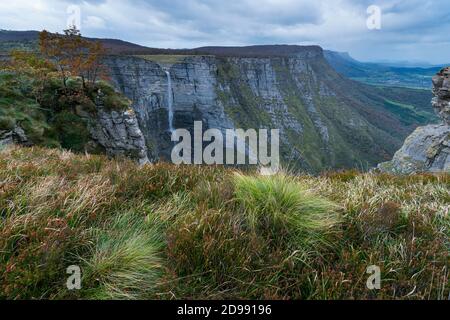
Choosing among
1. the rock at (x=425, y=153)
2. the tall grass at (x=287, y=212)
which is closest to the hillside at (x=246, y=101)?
the rock at (x=425, y=153)

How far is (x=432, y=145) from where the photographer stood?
A: 18.5 meters

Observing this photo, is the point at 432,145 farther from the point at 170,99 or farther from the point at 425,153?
the point at 170,99

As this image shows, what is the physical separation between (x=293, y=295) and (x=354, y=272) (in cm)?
69

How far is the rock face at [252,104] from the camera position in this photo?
86875 millimetres

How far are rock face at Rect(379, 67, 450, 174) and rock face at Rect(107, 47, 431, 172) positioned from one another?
152 feet

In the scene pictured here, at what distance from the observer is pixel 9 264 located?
118 inches

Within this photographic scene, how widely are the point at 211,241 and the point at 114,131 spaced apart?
20305 mm

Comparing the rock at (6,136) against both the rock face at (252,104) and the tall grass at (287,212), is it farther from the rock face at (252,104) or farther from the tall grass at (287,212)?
the rock face at (252,104)

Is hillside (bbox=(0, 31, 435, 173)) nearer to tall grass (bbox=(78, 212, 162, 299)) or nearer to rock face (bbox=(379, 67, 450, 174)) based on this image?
rock face (bbox=(379, 67, 450, 174))

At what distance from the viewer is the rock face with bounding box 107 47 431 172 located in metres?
86.9

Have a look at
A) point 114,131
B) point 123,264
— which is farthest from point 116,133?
point 123,264

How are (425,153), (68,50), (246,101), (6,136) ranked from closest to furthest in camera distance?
(6,136) → (425,153) → (68,50) → (246,101)
